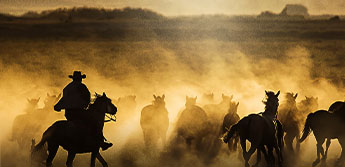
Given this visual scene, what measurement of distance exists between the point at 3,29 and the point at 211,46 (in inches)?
1073

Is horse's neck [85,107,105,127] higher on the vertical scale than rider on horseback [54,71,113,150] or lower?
lower

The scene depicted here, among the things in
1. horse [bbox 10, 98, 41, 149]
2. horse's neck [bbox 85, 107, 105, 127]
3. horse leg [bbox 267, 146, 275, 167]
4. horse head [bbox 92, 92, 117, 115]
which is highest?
horse head [bbox 92, 92, 117, 115]

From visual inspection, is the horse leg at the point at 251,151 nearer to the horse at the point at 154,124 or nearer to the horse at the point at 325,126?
the horse at the point at 325,126

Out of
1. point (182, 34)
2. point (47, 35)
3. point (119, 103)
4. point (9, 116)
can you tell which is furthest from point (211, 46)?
point (119, 103)

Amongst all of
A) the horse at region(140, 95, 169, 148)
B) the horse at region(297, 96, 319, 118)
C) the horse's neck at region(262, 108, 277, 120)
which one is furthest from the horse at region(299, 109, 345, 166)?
the horse at region(140, 95, 169, 148)

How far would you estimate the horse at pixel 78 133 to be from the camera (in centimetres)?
1881

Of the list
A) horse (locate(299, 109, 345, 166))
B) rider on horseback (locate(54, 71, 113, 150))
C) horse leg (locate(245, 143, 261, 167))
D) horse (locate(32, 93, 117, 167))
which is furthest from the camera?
horse (locate(299, 109, 345, 166))

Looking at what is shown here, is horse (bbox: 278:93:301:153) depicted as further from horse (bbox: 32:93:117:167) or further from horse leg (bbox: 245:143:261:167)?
horse (bbox: 32:93:117:167)

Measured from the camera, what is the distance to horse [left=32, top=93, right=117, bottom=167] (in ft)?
61.7

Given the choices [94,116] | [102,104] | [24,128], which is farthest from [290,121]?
[94,116]

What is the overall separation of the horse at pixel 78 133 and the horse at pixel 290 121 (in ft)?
27.3

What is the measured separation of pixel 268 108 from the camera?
20.6 meters

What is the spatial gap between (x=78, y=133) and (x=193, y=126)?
7.70 metres

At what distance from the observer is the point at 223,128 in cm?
2628
